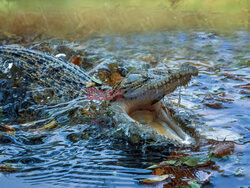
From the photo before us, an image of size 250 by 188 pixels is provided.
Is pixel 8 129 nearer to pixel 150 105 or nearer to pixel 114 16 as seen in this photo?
pixel 150 105

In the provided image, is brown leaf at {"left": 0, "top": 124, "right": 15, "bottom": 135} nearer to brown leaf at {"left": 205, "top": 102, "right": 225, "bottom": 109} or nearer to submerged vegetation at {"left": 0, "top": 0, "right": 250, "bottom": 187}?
submerged vegetation at {"left": 0, "top": 0, "right": 250, "bottom": 187}

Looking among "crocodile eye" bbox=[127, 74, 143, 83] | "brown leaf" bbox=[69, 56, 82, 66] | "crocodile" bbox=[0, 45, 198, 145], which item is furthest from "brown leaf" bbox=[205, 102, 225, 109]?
"brown leaf" bbox=[69, 56, 82, 66]

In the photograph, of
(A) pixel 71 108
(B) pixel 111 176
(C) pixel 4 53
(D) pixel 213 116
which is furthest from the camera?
(C) pixel 4 53

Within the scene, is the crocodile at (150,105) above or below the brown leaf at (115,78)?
below

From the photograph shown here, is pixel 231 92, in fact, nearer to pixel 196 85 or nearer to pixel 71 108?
pixel 196 85

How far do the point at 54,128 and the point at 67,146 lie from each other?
1.64 ft

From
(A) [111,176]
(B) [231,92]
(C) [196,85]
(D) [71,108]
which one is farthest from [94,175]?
(C) [196,85]

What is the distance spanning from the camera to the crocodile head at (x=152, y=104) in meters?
2.14

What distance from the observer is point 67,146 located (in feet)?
7.51

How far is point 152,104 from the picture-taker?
2414 millimetres

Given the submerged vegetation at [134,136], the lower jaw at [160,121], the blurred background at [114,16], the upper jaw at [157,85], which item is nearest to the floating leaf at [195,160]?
the submerged vegetation at [134,136]

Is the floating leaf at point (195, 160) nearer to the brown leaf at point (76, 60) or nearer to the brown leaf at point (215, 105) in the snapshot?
the brown leaf at point (215, 105)

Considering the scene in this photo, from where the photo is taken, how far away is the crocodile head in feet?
7.04

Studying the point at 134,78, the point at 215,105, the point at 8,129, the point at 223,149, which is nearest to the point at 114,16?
the point at 215,105
